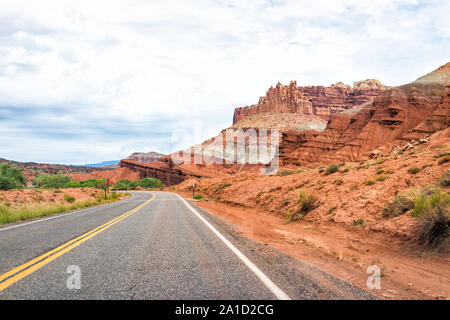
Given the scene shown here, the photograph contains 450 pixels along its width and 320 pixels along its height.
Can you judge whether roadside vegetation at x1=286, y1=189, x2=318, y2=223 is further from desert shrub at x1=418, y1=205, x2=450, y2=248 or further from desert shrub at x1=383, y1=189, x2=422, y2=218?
desert shrub at x1=418, y1=205, x2=450, y2=248

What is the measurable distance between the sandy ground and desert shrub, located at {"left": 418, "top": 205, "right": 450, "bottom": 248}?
0.35m

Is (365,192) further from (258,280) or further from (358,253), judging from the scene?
(258,280)

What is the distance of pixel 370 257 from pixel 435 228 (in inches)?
66.5

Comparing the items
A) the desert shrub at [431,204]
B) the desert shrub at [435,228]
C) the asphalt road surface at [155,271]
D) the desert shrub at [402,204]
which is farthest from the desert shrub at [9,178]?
the desert shrub at [435,228]

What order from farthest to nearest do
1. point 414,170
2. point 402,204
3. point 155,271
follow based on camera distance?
1. point 414,170
2. point 402,204
3. point 155,271

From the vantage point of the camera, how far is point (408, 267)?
5.66 metres

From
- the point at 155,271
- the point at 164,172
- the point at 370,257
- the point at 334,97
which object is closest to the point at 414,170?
the point at 370,257

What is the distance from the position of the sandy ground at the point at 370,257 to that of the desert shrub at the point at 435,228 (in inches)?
13.8

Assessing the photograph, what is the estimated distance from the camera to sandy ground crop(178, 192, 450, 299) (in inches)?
176

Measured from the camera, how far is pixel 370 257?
21.6 ft

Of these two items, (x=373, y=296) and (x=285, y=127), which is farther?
(x=285, y=127)

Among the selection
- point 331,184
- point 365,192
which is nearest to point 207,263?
point 365,192

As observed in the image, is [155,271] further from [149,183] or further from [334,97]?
[334,97]

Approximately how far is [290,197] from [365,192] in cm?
558
